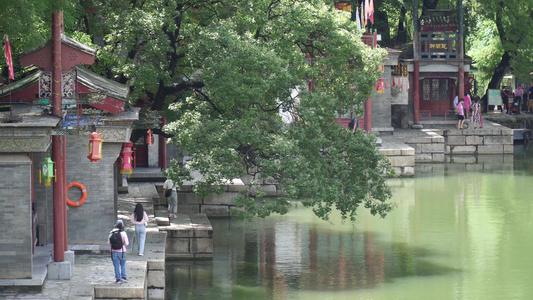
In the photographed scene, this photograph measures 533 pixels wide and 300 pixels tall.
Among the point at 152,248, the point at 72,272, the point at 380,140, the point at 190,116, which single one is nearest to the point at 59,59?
the point at 72,272

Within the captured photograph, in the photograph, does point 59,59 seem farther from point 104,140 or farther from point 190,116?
point 190,116

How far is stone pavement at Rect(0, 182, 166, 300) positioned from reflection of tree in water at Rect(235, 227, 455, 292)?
236 cm

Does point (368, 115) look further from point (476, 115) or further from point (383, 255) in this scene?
point (383, 255)

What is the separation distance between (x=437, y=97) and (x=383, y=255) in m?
26.7

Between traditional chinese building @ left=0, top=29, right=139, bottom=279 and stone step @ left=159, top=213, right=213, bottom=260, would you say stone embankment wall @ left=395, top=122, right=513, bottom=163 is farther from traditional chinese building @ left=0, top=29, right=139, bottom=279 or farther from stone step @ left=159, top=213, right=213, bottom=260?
traditional chinese building @ left=0, top=29, right=139, bottom=279

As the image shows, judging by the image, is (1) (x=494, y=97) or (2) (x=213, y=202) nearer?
(2) (x=213, y=202)

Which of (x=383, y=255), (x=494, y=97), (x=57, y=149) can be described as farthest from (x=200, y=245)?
(x=494, y=97)

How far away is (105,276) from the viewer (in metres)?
18.1

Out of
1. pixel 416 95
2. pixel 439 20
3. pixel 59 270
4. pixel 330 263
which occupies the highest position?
pixel 439 20

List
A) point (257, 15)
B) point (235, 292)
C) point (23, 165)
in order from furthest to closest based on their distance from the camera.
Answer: point (257, 15) → point (235, 292) → point (23, 165)

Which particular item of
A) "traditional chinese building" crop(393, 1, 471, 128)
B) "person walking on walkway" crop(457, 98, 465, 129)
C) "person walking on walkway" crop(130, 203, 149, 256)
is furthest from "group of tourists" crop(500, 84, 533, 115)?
"person walking on walkway" crop(130, 203, 149, 256)

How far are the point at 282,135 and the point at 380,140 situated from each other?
58.9ft

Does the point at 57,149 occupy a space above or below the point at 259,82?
below

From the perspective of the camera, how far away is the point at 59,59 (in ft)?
58.4
